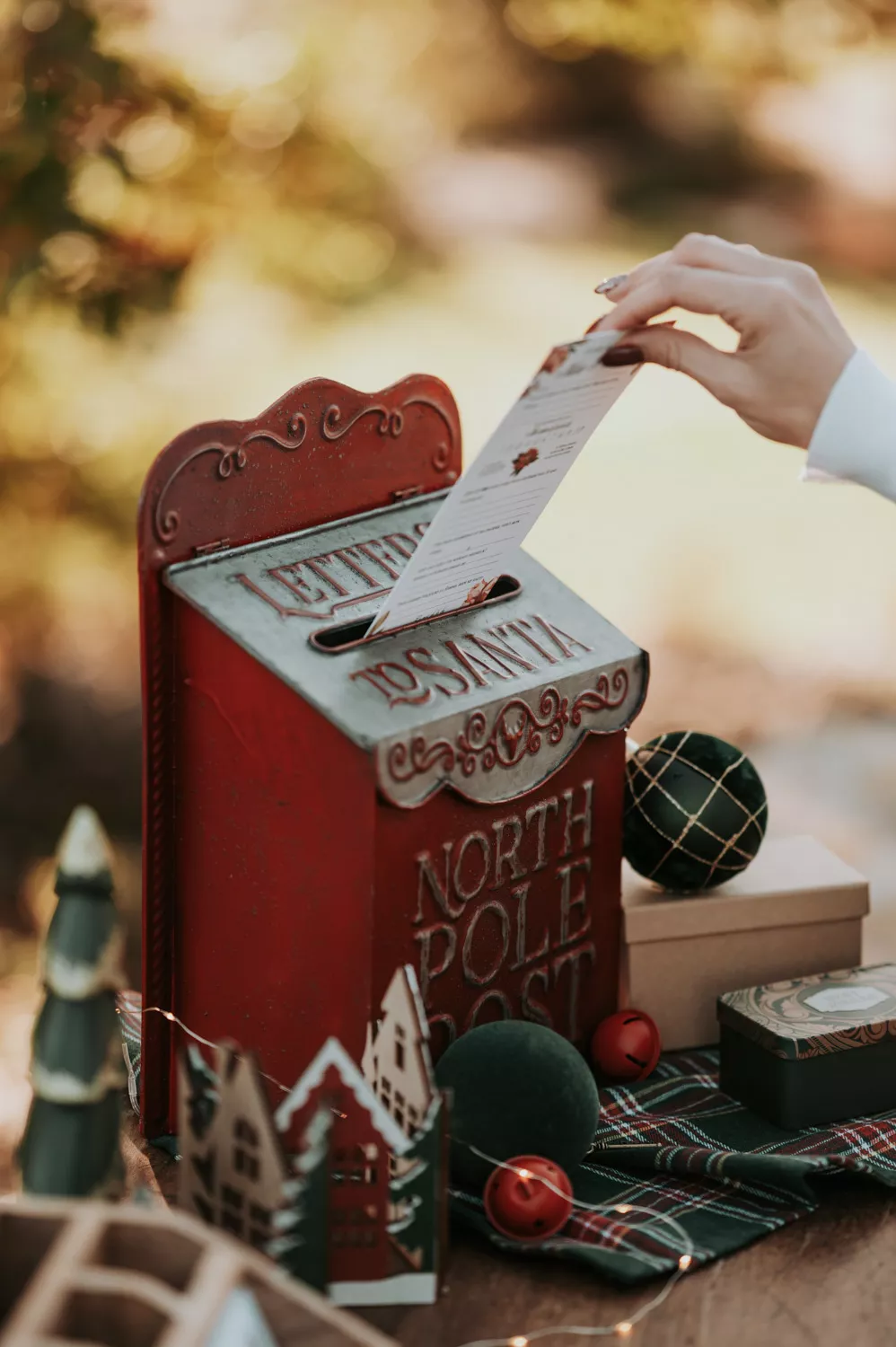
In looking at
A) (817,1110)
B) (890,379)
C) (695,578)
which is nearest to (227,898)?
(817,1110)

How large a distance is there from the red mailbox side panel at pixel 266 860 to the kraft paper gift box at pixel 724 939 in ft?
0.95

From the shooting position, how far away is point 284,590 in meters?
1.15

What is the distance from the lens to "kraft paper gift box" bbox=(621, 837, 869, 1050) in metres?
1.29

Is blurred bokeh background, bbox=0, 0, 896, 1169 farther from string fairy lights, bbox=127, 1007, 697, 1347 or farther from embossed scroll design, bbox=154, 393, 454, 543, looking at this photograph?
string fairy lights, bbox=127, 1007, 697, 1347

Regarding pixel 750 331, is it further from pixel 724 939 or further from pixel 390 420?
pixel 724 939

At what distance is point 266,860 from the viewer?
113 centimetres

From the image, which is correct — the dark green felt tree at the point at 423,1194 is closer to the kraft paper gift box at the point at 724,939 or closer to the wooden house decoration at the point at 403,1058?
the wooden house decoration at the point at 403,1058

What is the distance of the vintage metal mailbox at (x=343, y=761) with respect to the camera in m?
1.09

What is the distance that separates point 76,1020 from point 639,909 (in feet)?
1.80

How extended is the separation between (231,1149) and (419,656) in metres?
0.38

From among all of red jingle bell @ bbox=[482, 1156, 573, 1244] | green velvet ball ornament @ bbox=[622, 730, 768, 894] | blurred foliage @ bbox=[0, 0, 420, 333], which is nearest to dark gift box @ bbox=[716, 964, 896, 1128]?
green velvet ball ornament @ bbox=[622, 730, 768, 894]

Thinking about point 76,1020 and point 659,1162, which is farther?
point 659,1162

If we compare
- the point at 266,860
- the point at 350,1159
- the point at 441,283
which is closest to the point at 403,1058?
the point at 350,1159

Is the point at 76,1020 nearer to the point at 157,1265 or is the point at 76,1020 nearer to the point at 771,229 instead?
the point at 157,1265
